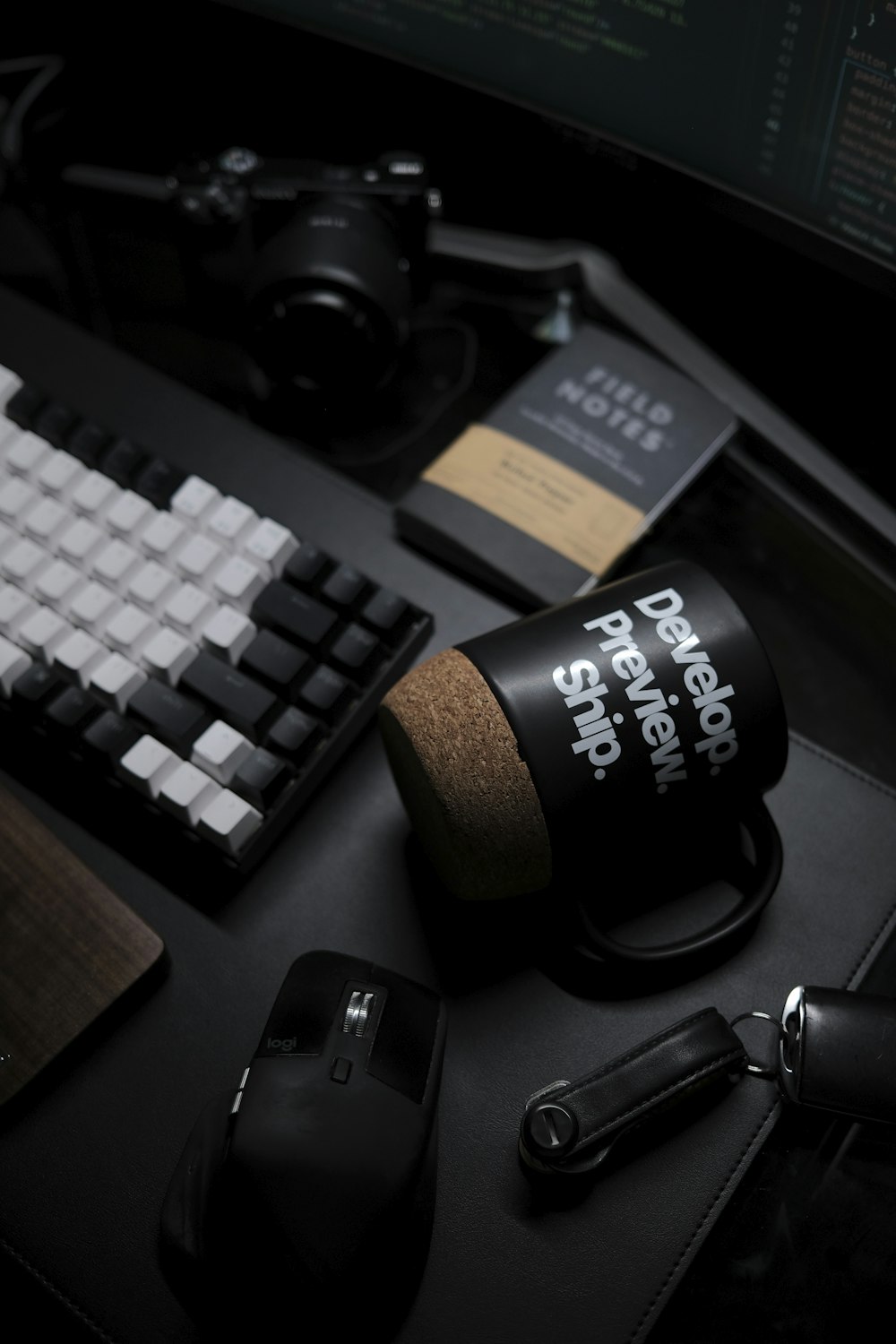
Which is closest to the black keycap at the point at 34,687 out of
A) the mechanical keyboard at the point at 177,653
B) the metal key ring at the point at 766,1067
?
the mechanical keyboard at the point at 177,653

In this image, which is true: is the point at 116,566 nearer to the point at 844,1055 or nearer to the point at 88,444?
the point at 88,444

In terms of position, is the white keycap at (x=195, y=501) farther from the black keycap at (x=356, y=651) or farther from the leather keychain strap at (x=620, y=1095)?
the leather keychain strap at (x=620, y=1095)

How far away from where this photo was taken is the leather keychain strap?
0.45 m

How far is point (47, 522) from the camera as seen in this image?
58 centimetres

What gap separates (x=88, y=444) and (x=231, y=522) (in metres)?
0.09

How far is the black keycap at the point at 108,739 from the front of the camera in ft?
1.72

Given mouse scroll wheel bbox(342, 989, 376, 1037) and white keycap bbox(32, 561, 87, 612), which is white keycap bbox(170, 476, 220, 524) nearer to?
white keycap bbox(32, 561, 87, 612)

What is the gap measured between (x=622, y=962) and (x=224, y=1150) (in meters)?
0.18

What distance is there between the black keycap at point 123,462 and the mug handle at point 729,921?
12.4 inches

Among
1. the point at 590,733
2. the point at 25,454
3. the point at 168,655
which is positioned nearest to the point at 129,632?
the point at 168,655

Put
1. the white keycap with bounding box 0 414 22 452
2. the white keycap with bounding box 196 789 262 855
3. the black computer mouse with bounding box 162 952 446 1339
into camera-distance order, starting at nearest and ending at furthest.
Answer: the black computer mouse with bounding box 162 952 446 1339
the white keycap with bounding box 196 789 262 855
the white keycap with bounding box 0 414 22 452

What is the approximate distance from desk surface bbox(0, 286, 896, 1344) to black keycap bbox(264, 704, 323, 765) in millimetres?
36

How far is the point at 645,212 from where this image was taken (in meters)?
0.64

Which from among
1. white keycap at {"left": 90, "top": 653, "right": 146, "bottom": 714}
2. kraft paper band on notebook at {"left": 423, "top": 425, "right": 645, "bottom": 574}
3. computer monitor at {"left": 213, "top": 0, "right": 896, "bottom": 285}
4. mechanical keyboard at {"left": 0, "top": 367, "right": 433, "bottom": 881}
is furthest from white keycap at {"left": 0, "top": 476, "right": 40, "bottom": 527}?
computer monitor at {"left": 213, "top": 0, "right": 896, "bottom": 285}
